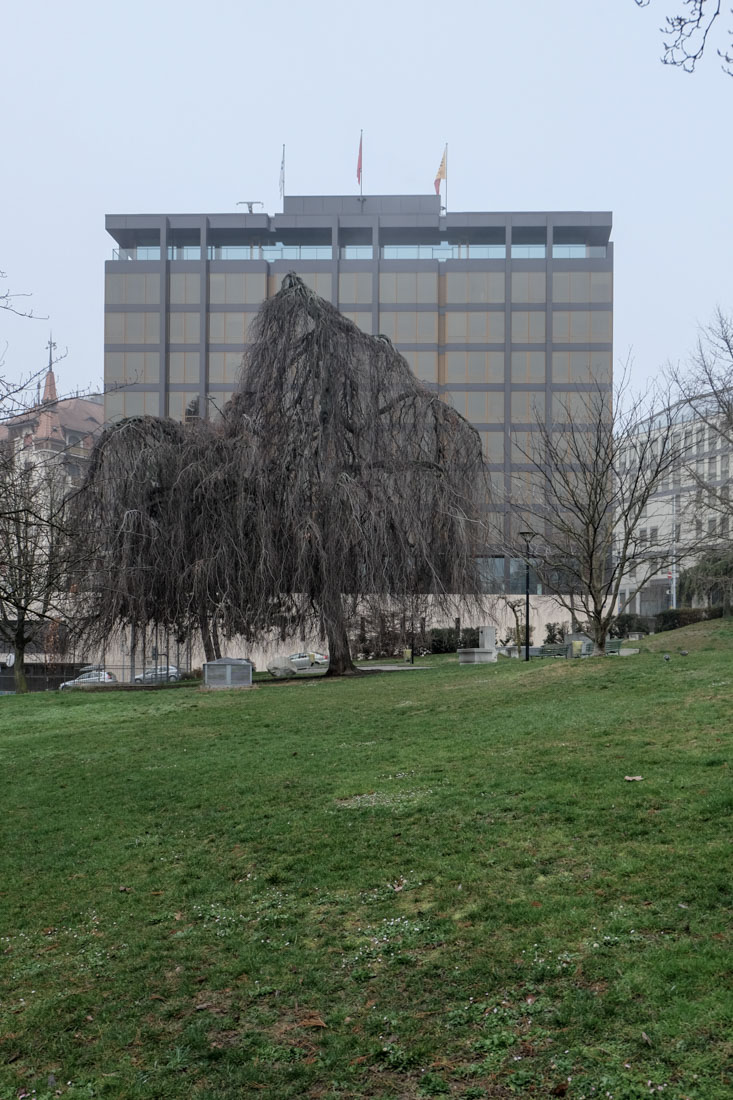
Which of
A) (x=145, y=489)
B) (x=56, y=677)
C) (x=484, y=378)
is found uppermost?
(x=484, y=378)

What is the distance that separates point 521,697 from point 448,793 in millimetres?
7044

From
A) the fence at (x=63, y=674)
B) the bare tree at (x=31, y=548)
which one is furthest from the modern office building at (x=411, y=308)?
the bare tree at (x=31, y=548)

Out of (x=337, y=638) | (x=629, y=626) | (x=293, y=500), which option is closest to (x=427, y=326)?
(x=629, y=626)

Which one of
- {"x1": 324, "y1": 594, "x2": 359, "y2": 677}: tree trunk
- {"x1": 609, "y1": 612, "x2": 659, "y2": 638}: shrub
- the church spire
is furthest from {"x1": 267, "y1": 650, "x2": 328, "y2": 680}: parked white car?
the church spire

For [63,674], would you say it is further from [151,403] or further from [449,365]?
[449,365]

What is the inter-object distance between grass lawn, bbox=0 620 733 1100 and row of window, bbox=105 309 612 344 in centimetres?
5652

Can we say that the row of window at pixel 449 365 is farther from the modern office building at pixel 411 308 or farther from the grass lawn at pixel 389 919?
the grass lawn at pixel 389 919

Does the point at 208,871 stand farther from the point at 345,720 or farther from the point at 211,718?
the point at 211,718

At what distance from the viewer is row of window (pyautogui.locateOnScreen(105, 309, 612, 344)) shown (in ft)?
216

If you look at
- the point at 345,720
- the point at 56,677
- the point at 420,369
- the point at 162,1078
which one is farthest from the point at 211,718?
the point at 420,369

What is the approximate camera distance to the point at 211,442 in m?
26.6

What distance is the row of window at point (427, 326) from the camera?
65.8m

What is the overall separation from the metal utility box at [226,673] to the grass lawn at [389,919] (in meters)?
11.9

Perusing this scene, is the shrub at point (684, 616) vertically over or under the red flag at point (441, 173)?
under
